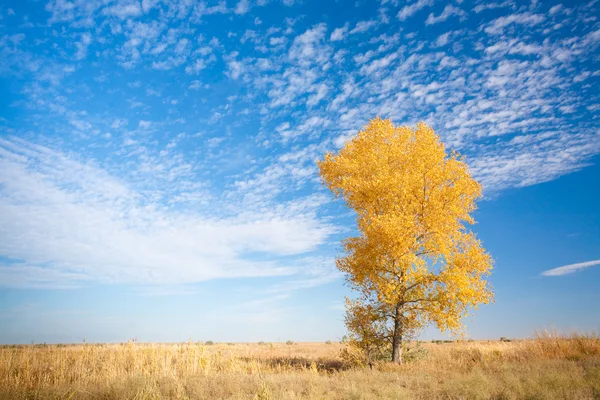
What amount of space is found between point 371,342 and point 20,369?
16.1m

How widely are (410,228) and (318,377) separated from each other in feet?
24.7

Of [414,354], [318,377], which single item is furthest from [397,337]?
[318,377]

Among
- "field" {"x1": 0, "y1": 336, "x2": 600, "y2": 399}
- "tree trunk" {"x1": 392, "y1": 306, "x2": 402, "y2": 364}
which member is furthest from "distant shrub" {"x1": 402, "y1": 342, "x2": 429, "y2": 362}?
"tree trunk" {"x1": 392, "y1": 306, "x2": 402, "y2": 364}

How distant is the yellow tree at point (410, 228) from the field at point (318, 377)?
8.69 ft

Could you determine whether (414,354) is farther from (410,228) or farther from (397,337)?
(410,228)

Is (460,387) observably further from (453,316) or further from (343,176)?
(343,176)

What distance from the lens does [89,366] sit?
1820 centimetres

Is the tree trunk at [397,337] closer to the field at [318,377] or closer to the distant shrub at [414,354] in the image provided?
the field at [318,377]

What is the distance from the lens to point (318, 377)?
45.2 ft

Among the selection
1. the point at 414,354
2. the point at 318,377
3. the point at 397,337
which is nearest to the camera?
the point at 318,377

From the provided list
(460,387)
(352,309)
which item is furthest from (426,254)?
(460,387)

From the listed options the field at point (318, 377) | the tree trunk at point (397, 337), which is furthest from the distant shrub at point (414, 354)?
the tree trunk at point (397, 337)

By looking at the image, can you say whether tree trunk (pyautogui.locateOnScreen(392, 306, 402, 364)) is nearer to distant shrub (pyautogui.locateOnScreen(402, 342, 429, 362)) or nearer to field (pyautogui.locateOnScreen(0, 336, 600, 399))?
field (pyautogui.locateOnScreen(0, 336, 600, 399))

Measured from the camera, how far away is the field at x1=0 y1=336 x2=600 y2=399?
1120cm
